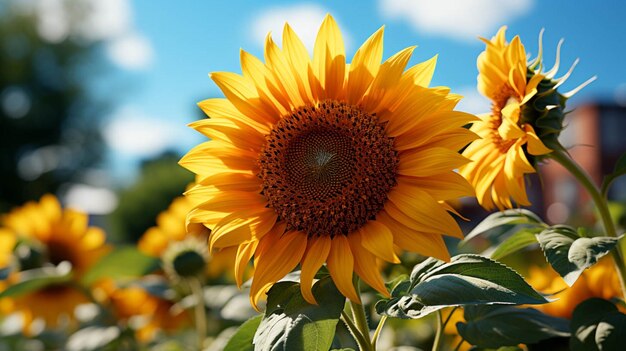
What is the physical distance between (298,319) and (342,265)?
13 cm

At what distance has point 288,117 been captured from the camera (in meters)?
1.33

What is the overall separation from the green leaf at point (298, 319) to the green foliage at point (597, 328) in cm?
48

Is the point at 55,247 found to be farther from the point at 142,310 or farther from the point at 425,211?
the point at 425,211

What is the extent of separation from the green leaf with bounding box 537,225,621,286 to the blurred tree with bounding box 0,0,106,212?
28.5m

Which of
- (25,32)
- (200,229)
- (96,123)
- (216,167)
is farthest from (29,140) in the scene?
(216,167)

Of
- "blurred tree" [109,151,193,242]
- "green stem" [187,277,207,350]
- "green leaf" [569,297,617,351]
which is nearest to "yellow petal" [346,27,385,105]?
"green leaf" [569,297,617,351]

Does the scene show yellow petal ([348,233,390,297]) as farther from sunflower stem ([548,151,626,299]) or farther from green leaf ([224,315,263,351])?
sunflower stem ([548,151,626,299])

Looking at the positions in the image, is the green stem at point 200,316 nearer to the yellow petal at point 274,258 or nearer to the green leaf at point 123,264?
the green leaf at point 123,264

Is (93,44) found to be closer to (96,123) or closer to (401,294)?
(96,123)

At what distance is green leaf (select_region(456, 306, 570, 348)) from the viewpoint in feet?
4.13

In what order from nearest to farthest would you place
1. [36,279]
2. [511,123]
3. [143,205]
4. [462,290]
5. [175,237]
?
1. [462,290]
2. [511,123]
3. [36,279]
4. [175,237]
5. [143,205]

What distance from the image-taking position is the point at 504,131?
138cm

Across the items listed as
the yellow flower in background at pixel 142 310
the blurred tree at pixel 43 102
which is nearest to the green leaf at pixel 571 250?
the yellow flower in background at pixel 142 310

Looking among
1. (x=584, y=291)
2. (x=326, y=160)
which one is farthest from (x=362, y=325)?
(x=584, y=291)
